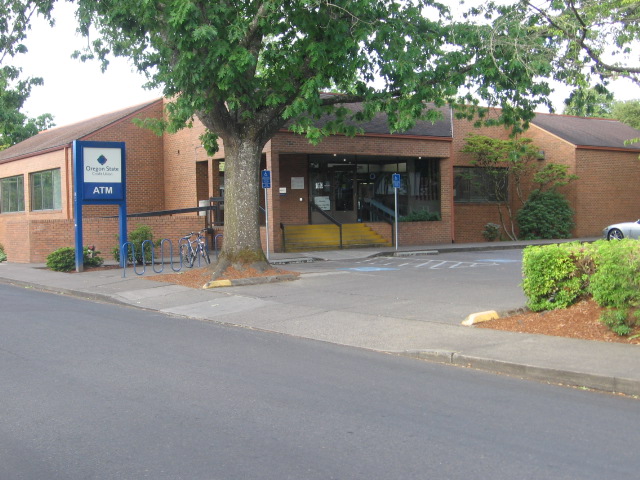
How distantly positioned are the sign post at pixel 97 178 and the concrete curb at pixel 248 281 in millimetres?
5075

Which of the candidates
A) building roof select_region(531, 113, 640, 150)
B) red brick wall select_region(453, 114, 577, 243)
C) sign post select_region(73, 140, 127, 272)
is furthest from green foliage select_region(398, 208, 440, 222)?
sign post select_region(73, 140, 127, 272)

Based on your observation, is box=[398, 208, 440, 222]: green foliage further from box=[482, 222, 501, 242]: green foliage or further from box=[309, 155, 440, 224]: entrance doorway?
box=[482, 222, 501, 242]: green foliage

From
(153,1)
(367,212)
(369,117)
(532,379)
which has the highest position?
(153,1)

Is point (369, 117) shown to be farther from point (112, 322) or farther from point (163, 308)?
point (112, 322)

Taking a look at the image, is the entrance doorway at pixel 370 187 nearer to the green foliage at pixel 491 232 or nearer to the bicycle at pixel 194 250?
the green foliage at pixel 491 232

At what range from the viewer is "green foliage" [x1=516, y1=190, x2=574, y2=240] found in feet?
98.7

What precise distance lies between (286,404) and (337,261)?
1553cm

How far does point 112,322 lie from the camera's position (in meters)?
11.6

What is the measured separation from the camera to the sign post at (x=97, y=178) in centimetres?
1942

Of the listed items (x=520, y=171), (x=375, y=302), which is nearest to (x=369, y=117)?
(x=375, y=302)

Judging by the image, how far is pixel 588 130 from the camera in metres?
34.5

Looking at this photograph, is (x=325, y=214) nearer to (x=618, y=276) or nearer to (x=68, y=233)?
(x=68, y=233)

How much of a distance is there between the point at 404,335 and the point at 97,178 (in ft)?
42.6

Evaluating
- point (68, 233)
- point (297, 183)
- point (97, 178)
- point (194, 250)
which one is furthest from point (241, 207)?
point (297, 183)
